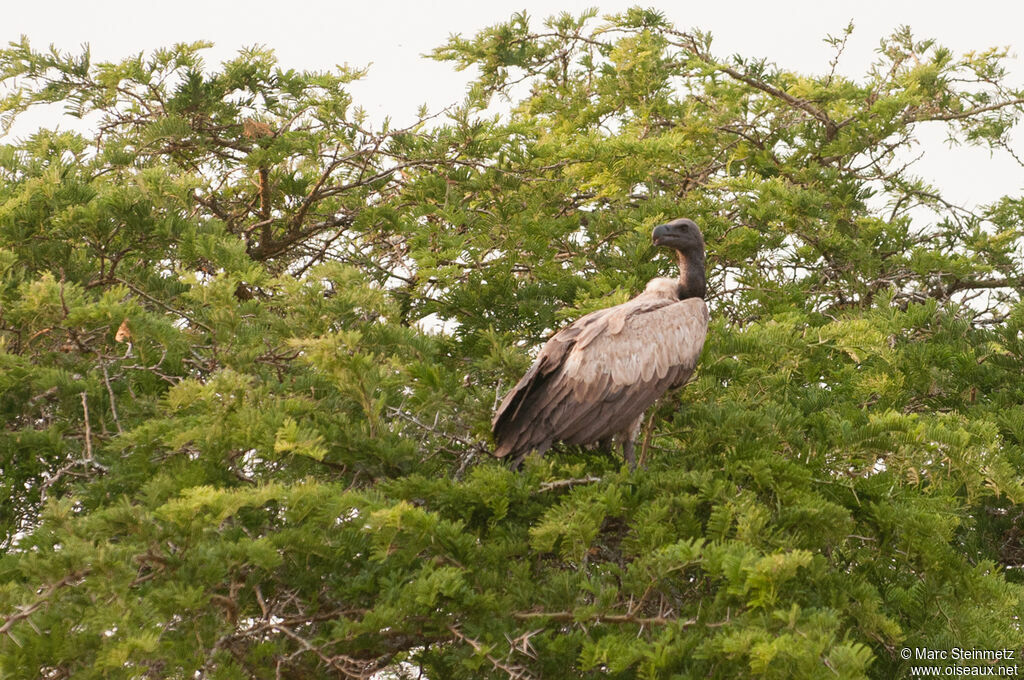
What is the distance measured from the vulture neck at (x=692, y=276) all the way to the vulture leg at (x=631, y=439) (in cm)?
129

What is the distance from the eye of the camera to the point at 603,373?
607 centimetres

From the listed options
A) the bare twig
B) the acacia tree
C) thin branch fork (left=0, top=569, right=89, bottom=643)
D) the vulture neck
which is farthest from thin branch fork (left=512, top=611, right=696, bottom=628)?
the vulture neck

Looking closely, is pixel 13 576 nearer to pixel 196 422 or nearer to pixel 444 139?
pixel 196 422

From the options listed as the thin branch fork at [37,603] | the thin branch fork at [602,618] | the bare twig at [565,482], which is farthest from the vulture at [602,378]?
the thin branch fork at [37,603]

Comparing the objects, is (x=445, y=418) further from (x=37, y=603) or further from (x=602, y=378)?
(x=37, y=603)

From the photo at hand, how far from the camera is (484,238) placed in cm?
694

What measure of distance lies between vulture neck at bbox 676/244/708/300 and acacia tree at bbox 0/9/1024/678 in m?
0.43

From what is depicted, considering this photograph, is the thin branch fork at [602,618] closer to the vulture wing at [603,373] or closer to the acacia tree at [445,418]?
the acacia tree at [445,418]

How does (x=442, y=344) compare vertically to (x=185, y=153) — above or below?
below

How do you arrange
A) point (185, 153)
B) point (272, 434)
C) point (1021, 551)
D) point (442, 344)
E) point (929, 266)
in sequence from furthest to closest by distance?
1. point (185, 153)
2. point (929, 266)
3. point (1021, 551)
4. point (442, 344)
5. point (272, 434)

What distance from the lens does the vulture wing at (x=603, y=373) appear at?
5.81 m

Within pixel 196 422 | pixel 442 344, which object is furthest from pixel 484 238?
pixel 196 422

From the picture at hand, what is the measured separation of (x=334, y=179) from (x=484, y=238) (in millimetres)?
2248

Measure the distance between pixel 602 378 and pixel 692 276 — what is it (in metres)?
1.42
